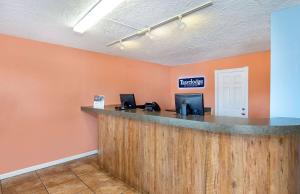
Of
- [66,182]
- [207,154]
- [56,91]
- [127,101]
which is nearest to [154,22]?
[127,101]

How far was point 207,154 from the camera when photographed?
183 cm

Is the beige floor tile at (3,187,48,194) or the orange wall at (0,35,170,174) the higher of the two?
the orange wall at (0,35,170,174)

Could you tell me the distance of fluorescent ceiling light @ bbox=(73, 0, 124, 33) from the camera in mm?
1800

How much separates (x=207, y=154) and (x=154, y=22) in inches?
72.1

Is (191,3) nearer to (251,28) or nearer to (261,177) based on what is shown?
(251,28)

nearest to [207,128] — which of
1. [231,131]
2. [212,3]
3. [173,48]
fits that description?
[231,131]

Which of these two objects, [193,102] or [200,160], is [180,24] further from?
[200,160]

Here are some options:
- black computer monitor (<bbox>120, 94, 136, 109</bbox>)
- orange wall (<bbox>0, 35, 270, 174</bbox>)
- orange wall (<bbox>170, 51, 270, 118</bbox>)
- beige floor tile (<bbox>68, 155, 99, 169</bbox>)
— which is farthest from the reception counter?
orange wall (<bbox>170, 51, 270, 118</bbox>)

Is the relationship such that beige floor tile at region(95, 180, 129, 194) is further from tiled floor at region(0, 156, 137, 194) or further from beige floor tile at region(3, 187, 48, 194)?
beige floor tile at region(3, 187, 48, 194)

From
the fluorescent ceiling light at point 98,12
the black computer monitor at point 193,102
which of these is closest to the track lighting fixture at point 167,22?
the fluorescent ceiling light at point 98,12

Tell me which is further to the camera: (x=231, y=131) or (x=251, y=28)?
(x=251, y=28)

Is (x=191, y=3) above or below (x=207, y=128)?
above

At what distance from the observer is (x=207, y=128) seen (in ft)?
5.36

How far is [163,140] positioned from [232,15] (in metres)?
1.81
